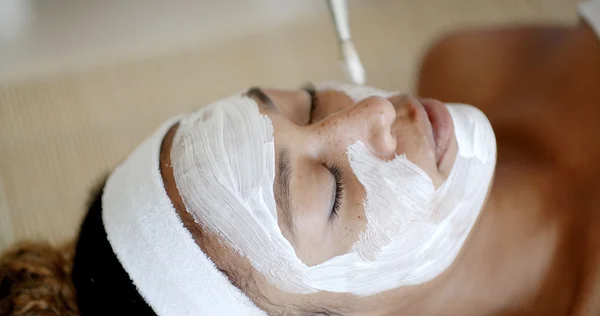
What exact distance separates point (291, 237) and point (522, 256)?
41 centimetres

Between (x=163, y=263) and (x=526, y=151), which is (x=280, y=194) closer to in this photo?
(x=163, y=263)

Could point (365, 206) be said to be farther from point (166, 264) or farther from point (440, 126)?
point (166, 264)

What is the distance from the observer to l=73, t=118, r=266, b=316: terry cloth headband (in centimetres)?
75

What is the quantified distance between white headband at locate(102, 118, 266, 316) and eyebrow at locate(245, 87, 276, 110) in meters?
0.19

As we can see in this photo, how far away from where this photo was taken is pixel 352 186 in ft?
2.54

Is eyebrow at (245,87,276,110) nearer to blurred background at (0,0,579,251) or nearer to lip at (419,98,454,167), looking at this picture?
lip at (419,98,454,167)

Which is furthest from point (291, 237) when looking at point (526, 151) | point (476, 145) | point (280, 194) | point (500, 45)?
point (500, 45)

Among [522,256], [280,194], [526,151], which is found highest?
[280,194]

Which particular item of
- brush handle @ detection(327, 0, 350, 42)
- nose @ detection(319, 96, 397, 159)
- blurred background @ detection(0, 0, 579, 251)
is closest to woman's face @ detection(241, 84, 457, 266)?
nose @ detection(319, 96, 397, 159)

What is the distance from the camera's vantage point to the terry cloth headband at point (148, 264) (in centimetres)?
75

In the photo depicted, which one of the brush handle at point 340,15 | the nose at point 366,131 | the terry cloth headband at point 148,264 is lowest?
→ the terry cloth headband at point 148,264

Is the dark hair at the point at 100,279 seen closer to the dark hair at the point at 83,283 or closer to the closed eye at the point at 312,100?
the dark hair at the point at 83,283

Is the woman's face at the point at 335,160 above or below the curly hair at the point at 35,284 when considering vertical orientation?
above

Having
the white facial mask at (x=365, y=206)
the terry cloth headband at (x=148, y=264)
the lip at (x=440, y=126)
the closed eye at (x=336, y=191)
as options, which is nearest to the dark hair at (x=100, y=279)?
the terry cloth headband at (x=148, y=264)
